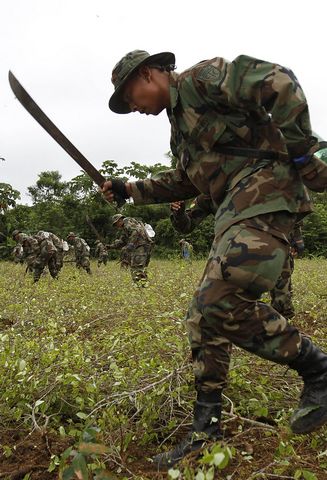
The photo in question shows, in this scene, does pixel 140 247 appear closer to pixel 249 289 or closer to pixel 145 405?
pixel 145 405

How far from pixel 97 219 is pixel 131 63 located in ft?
98.0

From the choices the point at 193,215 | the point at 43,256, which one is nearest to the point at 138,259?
the point at 43,256

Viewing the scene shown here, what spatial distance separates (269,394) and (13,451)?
1271mm

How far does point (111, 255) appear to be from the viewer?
31.0 m

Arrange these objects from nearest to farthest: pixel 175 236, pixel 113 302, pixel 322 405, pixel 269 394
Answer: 1. pixel 322 405
2. pixel 269 394
3. pixel 113 302
4. pixel 175 236

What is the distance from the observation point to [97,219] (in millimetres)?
31734

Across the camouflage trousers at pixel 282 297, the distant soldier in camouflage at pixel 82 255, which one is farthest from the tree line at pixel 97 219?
the camouflage trousers at pixel 282 297

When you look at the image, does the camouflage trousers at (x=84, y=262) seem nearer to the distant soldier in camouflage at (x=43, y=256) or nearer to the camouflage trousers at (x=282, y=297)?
the distant soldier in camouflage at (x=43, y=256)

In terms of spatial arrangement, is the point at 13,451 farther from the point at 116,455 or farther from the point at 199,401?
the point at 199,401

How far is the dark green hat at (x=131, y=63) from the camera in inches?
84.4

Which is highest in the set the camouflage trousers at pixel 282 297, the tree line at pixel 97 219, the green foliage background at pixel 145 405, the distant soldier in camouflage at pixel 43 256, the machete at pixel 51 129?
the machete at pixel 51 129

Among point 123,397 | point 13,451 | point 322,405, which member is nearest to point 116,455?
point 123,397

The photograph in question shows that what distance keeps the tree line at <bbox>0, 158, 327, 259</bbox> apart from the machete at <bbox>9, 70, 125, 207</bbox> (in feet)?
79.4

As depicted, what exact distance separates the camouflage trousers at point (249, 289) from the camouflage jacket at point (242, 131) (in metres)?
0.09
